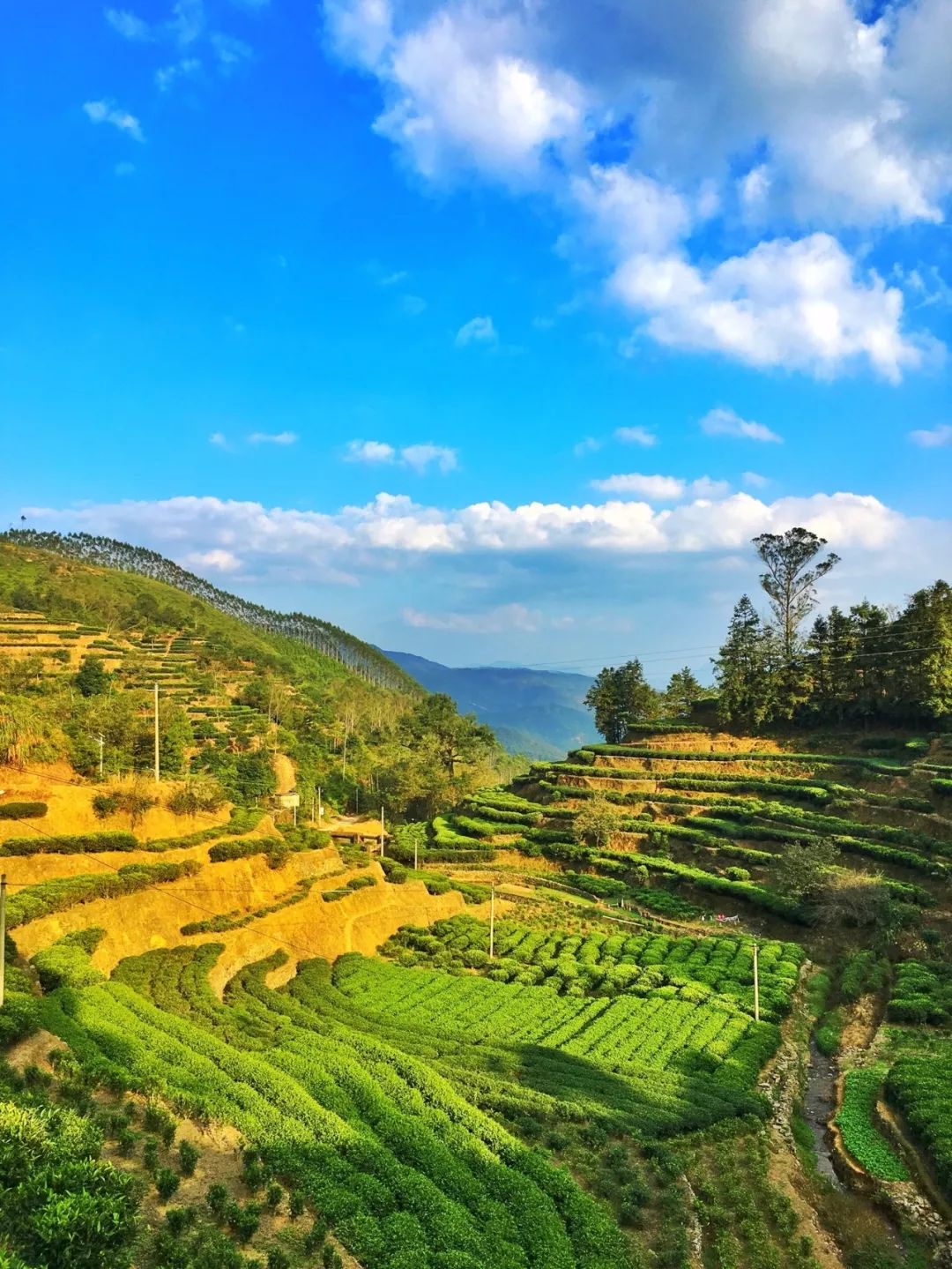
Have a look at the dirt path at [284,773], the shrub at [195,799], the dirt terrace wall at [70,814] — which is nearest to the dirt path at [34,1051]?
the dirt terrace wall at [70,814]

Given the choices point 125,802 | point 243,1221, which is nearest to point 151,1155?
point 243,1221

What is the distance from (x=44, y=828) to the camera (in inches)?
1268

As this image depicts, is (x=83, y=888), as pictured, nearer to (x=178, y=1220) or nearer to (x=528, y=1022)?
(x=528, y=1022)

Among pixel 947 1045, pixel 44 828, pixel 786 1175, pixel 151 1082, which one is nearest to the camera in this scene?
pixel 151 1082

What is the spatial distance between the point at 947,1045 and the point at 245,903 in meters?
28.5

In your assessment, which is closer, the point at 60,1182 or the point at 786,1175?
the point at 60,1182

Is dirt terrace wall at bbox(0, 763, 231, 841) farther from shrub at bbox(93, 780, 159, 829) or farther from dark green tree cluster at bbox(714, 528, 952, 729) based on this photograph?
dark green tree cluster at bbox(714, 528, 952, 729)

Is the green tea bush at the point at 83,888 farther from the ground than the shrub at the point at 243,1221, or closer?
farther from the ground

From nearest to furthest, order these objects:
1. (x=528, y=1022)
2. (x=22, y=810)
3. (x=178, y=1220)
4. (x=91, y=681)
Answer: (x=178, y=1220) < (x=528, y=1022) < (x=22, y=810) < (x=91, y=681)

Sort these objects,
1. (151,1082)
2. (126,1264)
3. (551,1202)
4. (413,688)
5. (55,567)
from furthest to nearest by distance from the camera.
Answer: (413,688)
(55,567)
(151,1082)
(551,1202)
(126,1264)

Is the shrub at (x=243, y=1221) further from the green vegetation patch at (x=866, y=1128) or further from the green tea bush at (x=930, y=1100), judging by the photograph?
the green tea bush at (x=930, y=1100)

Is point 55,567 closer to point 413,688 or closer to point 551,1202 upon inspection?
point 413,688

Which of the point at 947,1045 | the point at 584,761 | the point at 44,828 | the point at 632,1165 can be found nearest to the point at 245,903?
the point at 44,828

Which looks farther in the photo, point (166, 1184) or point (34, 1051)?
point (34, 1051)
